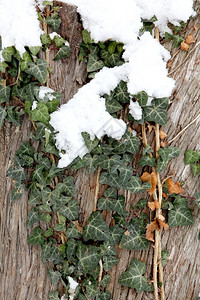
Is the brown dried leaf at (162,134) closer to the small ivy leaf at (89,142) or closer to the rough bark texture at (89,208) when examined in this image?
the rough bark texture at (89,208)

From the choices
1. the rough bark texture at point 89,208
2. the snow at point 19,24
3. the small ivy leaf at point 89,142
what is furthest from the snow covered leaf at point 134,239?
the snow at point 19,24

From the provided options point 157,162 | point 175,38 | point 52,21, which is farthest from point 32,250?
point 175,38

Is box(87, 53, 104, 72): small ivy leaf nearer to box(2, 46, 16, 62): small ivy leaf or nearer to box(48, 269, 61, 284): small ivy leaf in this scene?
box(2, 46, 16, 62): small ivy leaf

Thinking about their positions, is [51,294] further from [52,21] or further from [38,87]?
[52,21]

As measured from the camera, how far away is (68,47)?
4.77 feet

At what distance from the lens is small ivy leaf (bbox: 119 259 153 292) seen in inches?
59.4

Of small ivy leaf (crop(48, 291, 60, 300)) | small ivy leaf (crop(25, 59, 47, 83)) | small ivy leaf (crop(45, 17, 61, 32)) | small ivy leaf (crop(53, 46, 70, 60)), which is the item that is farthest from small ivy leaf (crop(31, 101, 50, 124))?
small ivy leaf (crop(48, 291, 60, 300))

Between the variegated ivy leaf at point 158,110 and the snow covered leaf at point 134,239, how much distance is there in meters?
0.52

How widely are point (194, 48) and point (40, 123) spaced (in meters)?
0.81

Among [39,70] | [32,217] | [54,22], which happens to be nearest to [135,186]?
[32,217]

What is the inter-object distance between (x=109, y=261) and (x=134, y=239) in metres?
0.17

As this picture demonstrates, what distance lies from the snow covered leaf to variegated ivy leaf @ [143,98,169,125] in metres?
0.52

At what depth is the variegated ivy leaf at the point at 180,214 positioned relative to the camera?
4.87ft

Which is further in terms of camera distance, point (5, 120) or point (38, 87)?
point (5, 120)
